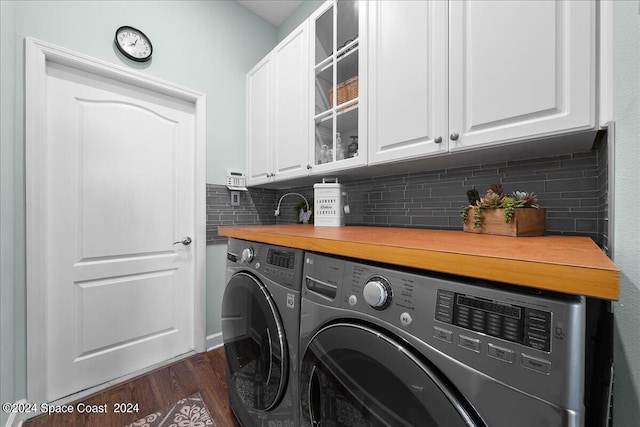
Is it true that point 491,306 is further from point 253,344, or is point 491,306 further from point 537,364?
point 253,344

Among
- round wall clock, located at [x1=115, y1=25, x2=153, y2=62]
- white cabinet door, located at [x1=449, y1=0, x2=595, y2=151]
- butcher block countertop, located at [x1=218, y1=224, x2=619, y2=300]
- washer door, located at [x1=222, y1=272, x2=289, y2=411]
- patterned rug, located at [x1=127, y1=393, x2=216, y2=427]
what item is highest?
round wall clock, located at [x1=115, y1=25, x2=153, y2=62]

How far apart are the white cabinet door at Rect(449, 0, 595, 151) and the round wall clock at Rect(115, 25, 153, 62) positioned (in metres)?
1.92

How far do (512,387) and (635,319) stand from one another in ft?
1.26

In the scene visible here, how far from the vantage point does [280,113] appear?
1904 mm

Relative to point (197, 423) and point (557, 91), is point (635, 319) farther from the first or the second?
point (197, 423)

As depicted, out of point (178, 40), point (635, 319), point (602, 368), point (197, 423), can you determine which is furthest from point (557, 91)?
point (178, 40)

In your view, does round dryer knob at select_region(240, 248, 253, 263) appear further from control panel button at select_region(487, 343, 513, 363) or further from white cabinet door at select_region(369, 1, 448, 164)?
control panel button at select_region(487, 343, 513, 363)

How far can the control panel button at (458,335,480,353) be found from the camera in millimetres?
488

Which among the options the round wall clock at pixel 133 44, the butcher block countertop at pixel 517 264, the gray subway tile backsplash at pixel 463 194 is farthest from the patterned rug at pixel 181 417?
the round wall clock at pixel 133 44

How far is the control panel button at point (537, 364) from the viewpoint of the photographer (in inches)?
16.4

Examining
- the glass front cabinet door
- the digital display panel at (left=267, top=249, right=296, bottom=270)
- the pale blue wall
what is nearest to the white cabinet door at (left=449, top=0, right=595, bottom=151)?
the glass front cabinet door

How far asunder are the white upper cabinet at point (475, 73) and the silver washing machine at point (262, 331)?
0.74 meters

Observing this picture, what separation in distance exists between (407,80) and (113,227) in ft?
6.53

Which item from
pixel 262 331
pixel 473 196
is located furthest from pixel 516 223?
pixel 262 331
